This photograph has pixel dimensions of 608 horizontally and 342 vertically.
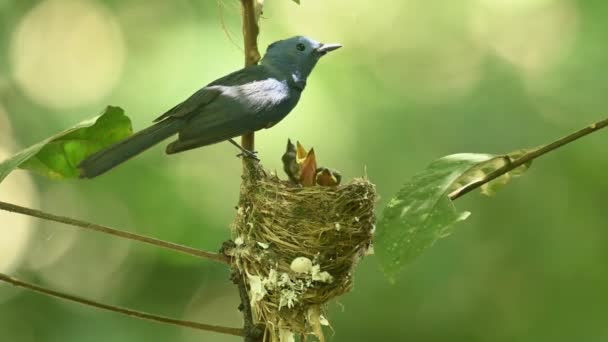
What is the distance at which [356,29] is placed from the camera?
321cm

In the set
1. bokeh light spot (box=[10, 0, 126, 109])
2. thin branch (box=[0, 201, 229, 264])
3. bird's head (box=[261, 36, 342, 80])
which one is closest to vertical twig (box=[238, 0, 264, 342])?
thin branch (box=[0, 201, 229, 264])

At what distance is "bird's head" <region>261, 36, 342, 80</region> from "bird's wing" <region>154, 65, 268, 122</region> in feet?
0.38

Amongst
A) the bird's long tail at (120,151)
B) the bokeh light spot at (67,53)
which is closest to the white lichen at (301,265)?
the bird's long tail at (120,151)

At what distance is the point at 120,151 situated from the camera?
162 centimetres

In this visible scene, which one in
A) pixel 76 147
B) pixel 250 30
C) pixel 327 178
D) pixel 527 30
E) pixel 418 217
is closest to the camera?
pixel 418 217

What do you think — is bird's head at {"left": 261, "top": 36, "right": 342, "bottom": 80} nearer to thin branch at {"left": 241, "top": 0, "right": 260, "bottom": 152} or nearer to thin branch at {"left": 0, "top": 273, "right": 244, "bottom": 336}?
thin branch at {"left": 241, "top": 0, "right": 260, "bottom": 152}

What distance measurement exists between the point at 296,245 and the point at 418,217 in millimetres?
599

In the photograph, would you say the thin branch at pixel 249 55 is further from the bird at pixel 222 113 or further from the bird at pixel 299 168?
the bird at pixel 299 168

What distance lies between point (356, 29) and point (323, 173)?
129cm

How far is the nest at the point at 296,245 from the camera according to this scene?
1.70 metres

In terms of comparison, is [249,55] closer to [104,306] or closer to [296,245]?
[296,245]

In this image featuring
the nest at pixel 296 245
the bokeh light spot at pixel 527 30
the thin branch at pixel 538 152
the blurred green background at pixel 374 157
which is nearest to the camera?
the thin branch at pixel 538 152

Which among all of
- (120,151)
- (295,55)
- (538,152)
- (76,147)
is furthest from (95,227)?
(295,55)

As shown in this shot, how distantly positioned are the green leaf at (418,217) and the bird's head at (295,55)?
2.62 ft
